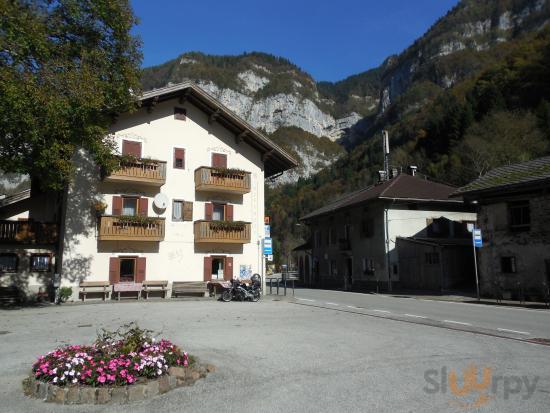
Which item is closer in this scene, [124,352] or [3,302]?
[124,352]

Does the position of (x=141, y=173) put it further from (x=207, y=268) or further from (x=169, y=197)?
(x=207, y=268)

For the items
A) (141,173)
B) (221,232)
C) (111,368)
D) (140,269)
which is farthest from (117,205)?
(111,368)

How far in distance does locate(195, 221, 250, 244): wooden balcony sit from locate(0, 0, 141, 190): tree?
703 cm

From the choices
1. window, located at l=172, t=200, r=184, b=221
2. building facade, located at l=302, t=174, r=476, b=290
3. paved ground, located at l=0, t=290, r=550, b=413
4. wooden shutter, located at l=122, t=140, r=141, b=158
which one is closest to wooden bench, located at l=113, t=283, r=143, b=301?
window, located at l=172, t=200, r=184, b=221

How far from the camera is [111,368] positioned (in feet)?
21.0

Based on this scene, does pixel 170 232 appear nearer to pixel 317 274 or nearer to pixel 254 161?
pixel 254 161

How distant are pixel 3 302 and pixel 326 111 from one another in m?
181

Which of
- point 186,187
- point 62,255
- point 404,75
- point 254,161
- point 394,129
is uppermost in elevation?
point 404,75

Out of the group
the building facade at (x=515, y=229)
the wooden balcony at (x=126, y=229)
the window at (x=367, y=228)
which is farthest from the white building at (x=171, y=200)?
the building facade at (x=515, y=229)

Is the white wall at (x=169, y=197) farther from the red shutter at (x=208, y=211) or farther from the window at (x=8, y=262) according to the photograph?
the window at (x=8, y=262)

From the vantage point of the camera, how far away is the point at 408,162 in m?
70.2

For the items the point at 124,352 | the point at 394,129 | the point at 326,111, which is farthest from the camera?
the point at 326,111

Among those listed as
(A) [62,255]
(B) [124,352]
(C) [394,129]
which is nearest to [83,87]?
(A) [62,255]

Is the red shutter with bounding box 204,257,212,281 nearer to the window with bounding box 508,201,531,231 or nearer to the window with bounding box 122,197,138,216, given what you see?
the window with bounding box 122,197,138,216
